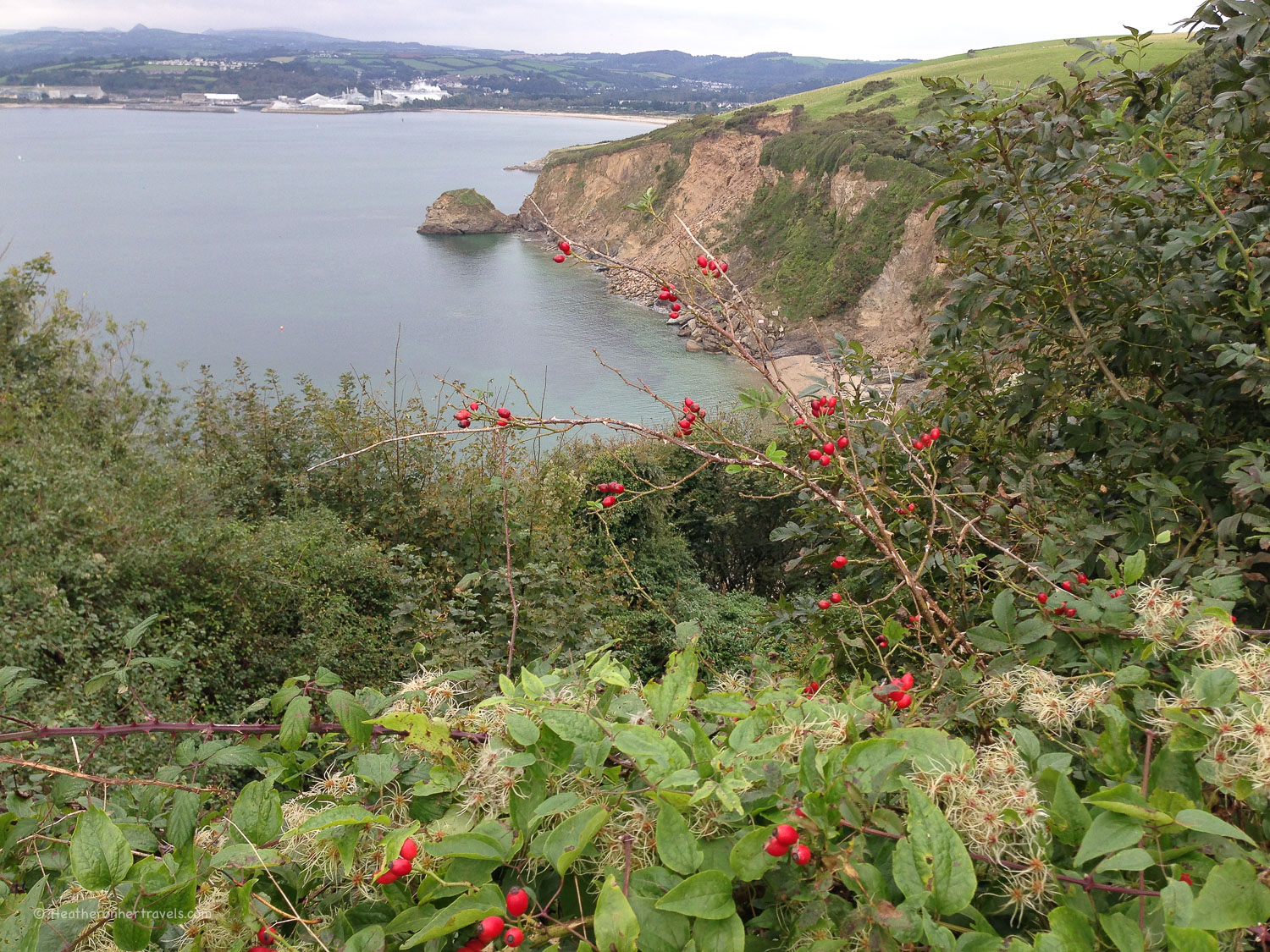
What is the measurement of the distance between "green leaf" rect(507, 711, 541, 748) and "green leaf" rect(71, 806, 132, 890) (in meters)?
0.46

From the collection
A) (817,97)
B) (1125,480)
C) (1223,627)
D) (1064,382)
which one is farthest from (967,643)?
(817,97)

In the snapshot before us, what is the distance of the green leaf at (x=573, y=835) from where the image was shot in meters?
0.81

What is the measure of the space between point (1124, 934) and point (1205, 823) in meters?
0.13

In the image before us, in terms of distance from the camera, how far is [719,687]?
4.24 ft

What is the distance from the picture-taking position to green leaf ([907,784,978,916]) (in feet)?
2.46

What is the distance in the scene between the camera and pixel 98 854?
0.87m

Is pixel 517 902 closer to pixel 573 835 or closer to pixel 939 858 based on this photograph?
pixel 573 835

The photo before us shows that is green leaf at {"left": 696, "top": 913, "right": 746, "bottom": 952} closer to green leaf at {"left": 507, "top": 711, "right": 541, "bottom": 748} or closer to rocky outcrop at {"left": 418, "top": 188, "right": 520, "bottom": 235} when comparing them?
green leaf at {"left": 507, "top": 711, "right": 541, "bottom": 748}

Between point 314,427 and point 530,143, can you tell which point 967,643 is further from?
point 530,143

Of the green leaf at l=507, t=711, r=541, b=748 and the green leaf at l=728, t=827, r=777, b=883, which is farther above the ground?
the green leaf at l=507, t=711, r=541, b=748

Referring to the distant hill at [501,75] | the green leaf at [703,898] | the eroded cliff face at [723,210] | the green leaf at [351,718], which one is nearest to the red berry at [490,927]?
the green leaf at [703,898]

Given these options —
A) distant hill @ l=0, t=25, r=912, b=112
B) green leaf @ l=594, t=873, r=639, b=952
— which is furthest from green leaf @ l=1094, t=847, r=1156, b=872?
distant hill @ l=0, t=25, r=912, b=112

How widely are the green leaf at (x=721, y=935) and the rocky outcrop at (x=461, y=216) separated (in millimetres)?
58459

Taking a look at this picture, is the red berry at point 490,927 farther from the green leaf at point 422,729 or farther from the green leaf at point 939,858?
the green leaf at point 939,858
